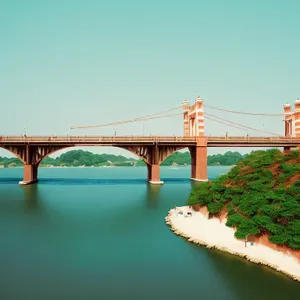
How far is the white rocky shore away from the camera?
2069 cm

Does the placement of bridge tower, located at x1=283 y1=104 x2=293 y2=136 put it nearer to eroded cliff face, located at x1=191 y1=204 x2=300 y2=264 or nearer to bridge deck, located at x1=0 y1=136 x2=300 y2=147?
bridge deck, located at x1=0 y1=136 x2=300 y2=147

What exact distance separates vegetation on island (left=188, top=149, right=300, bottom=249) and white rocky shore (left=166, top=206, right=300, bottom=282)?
2.88ft

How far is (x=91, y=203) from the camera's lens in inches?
1805

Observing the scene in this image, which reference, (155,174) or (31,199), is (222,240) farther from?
(155,174)

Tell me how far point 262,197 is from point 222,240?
4956mm

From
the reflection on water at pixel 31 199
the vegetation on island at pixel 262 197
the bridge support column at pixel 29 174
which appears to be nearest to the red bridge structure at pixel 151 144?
the bridge support column at pixel 29 174

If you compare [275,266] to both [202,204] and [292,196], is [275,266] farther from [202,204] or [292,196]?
[202,204]

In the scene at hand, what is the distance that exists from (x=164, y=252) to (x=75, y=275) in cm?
698

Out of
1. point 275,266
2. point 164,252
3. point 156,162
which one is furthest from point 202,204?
point 156,162

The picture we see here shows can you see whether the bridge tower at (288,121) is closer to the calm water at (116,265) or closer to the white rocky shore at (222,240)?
the white rocky shore at (222,240)

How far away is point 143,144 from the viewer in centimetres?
6625

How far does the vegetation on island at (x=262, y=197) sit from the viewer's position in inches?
900

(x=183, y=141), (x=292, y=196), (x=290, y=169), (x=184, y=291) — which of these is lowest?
(x=184, y=291)

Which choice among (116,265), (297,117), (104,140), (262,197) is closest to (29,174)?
(104,140)
